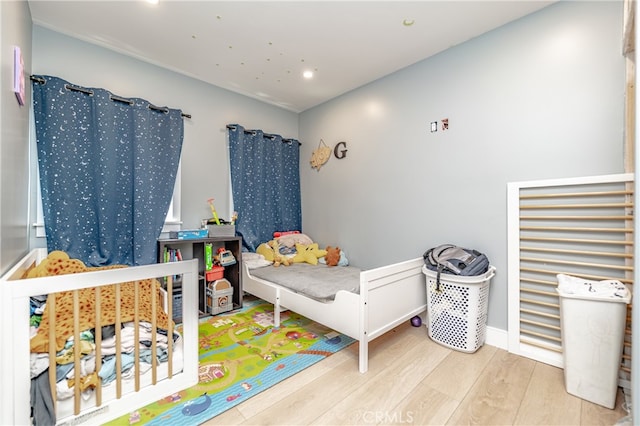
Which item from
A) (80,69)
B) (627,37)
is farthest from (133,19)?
(627,37)

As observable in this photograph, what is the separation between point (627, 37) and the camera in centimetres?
139

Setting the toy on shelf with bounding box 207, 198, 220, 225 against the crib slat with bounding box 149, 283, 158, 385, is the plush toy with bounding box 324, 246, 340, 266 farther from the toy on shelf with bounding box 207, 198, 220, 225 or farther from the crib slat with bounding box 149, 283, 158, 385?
the crib slat with bounding box 149, 283, 158, 385

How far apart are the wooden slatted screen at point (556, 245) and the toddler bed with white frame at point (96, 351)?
7.17 feet

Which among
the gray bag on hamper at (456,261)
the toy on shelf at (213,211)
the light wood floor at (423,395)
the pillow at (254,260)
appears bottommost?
the light wood floor at (423,395)

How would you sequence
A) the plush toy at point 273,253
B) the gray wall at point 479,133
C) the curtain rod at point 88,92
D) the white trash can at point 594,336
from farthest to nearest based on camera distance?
the plush toy at point 273,253 < the curtain rod at point 88,92 < the gray wall at point 479,133 < the white trash can at point 594,336

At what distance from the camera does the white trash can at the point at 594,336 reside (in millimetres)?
1434

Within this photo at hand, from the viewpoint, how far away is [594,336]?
148cm

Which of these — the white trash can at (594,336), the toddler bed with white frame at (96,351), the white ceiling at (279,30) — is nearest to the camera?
the toddler bed with white frame at (96,351)

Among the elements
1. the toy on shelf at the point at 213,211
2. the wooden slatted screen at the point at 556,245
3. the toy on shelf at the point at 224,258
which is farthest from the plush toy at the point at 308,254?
the wooden slatted screen at the point at 556,245

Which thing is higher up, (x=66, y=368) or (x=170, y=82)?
(x=170, y=82)

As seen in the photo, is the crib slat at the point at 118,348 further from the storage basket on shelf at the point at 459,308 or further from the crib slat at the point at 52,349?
the storage basket on shelf at the point at 459,308

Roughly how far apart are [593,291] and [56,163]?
11.9ft

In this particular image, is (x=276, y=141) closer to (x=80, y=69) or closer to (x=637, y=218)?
(x=80, y=69)

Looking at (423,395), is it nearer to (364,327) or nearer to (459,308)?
(364,327)
